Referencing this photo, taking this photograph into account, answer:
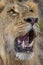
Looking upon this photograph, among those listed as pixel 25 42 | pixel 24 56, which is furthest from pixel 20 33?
pixel 24 56

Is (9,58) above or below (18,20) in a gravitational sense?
below

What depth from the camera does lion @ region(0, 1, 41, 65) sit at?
188 inches

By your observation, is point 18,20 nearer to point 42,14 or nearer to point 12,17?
point 12,17

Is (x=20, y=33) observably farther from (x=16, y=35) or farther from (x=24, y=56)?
(x=24, y=56)

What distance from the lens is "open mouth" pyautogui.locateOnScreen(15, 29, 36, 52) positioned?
4.84 m

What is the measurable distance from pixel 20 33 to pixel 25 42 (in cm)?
16

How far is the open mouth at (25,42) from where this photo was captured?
4844 millimetres

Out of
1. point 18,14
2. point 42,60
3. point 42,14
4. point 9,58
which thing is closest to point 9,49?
point 9,58

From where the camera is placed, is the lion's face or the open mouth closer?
the lion's face

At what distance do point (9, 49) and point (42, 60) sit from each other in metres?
1.35

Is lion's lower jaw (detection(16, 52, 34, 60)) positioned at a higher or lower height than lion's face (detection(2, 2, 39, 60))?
lower

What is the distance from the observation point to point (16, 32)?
4770mm

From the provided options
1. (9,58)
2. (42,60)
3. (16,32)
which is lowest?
(42,60)

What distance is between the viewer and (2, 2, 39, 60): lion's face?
4738 mm
